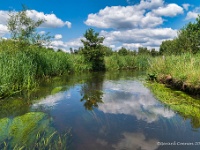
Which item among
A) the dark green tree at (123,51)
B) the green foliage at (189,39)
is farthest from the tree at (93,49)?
the dark green tree at (123,51)

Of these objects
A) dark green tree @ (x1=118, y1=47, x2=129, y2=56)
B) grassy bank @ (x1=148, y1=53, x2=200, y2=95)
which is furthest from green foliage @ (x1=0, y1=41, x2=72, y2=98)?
dark green tree @ (x1=118, y1=47, x2=129, y2=56)

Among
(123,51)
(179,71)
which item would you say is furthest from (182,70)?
(123,51)

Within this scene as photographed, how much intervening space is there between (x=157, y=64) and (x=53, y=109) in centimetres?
892

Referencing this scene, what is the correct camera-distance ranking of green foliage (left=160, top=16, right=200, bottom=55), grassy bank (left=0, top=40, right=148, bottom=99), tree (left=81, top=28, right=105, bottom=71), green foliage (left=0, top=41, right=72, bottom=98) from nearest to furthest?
1. green foliage (left=0, top=41, right=72, bottom=98)
2. grassy bank (left=0, top=40, right=148, bottom=99)
3. tree (left=81, top=28, right=105, bottom=71)
4. green foliage (left=160, top=16, right=200, bottom=55)

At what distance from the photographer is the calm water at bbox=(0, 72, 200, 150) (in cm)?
414

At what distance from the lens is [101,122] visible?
17.7 ft

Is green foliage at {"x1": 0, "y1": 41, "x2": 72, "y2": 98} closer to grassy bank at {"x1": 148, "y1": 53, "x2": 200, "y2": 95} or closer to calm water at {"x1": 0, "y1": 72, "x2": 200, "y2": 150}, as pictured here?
calm water at {"x1": 0, "y1": 72, "x2": 200, "y2": 150}

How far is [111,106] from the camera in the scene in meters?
7.09

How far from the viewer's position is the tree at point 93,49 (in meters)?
24.6

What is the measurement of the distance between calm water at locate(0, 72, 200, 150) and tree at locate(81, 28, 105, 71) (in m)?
16.9

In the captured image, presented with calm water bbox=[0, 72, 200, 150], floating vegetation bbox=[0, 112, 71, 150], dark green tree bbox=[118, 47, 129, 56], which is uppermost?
dark green tree bbox=[118, 47, 129, 56]

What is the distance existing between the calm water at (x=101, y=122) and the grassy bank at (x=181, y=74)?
6.11ft

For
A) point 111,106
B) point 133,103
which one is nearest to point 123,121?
point 111,106

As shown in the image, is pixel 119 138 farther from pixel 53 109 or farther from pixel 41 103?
pixel 41 103
